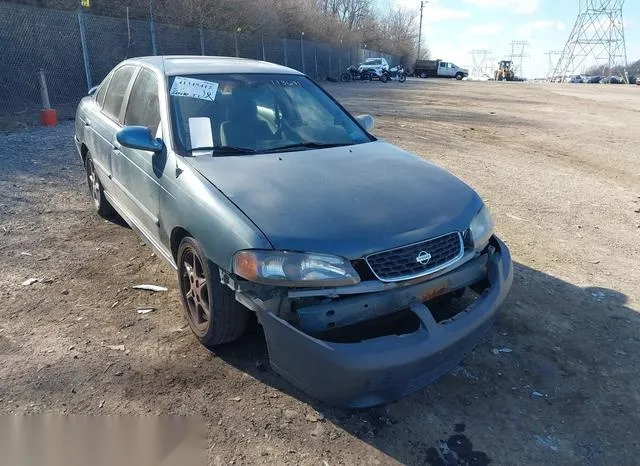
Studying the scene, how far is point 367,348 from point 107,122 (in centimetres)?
341

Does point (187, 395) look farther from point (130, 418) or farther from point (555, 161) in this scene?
point (555, 161)

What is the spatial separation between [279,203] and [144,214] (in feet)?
4.79

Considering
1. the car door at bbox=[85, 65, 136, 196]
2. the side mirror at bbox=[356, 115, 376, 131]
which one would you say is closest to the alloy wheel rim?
the car door at bbox=[85, 65, 136, 196]

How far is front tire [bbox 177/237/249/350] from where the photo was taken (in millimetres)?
2717

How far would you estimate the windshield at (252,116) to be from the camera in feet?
11.0

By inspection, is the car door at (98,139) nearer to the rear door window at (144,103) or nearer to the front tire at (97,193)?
the front tire at (97,193)

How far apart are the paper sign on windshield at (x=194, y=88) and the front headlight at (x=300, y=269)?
5.43 feet

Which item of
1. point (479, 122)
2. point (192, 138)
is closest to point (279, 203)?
point (192, 138)

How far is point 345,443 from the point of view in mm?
2416

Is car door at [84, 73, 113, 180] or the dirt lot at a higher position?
car door at [84, 73, 113, 180]

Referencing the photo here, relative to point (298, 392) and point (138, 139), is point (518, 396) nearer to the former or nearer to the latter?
point (298, 392)

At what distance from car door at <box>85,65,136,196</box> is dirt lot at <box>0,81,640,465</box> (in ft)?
2.22

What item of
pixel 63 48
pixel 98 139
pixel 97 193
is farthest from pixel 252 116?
pixel 63 48

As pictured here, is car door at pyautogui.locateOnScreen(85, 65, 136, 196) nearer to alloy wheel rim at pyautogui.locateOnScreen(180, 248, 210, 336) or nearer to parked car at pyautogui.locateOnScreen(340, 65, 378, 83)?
alloy wheel rim at pyautogui.locateOnScreen(180, 248, 210, 336)
